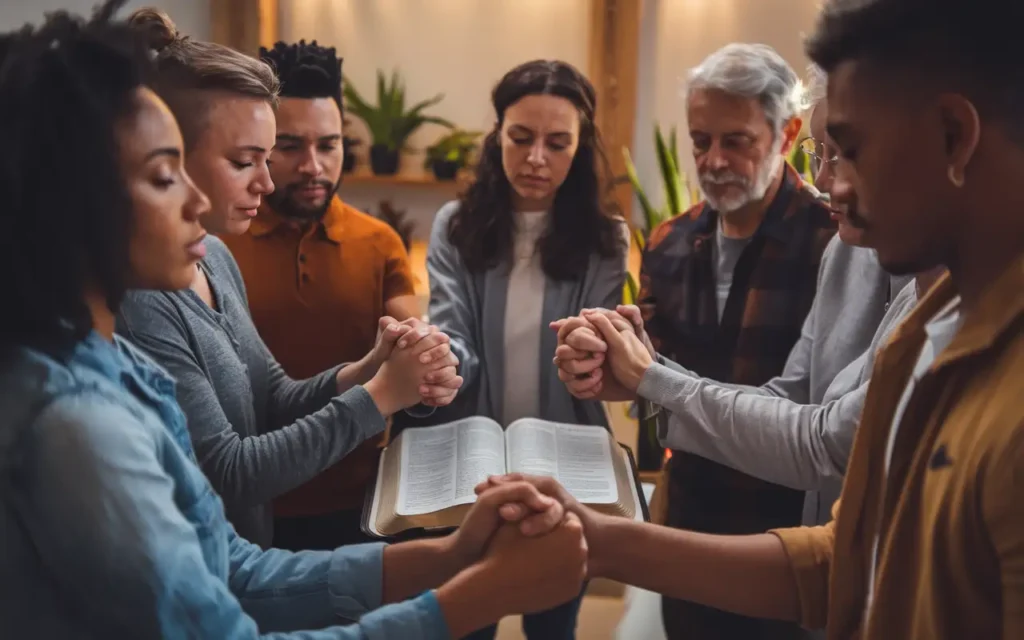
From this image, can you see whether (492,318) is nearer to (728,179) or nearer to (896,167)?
(728,179)

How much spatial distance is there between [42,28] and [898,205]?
2.61 ft

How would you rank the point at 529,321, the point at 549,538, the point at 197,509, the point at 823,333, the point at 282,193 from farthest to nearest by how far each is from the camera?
the point at 529,321, the point at 282,193, the point at 823,333, the point at 549,538, the point at 197,509

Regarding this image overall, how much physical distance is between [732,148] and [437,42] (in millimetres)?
2377

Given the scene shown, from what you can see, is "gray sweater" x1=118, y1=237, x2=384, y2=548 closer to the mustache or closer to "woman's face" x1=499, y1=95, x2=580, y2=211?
"woman's face" x1=499, y1=95, x2=580, y2=211

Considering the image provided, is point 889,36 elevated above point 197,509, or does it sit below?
above

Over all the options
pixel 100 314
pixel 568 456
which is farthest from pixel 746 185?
pixel 100 314

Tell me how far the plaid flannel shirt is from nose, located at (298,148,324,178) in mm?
783

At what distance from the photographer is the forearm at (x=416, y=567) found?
1.24m

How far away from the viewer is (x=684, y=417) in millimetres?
1669

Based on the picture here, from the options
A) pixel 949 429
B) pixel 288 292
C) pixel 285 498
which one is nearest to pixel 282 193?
pixel 288 292

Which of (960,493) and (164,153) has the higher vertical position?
(164,153)

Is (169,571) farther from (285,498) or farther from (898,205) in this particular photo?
(285,498)

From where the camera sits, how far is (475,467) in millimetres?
1517

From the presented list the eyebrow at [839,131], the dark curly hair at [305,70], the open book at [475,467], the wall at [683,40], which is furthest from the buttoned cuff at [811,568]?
the wall at [683,40]
